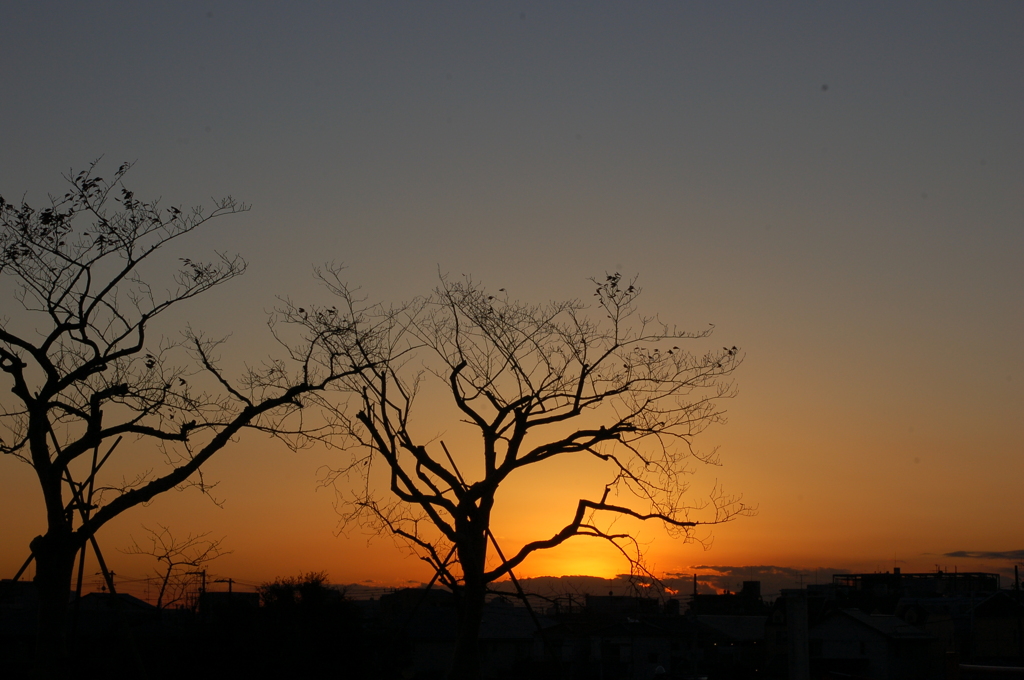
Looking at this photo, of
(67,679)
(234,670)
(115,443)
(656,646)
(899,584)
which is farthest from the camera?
(899,584)

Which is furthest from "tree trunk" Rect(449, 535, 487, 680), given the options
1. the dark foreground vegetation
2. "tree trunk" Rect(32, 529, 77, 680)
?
"tree trunk" Rect(32, 529, 77, 680)

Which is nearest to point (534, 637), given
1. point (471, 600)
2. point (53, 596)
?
point (471, 600)

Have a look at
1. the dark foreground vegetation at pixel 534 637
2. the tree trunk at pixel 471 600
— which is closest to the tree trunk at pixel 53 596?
the dark foreground vegetation at pixel 534 637

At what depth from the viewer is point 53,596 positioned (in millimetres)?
12922

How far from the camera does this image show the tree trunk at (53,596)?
41.7 ft

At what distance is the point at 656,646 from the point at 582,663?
846cm

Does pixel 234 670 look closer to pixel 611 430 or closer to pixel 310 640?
pixel 310 640

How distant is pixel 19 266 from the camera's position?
13.8 metres

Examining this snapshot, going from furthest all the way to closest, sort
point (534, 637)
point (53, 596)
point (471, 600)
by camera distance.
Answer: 1. point (534, 637)
2. point (471, 600)
3. point (53, 596)

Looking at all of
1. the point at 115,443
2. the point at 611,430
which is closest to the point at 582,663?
the point at 611,430

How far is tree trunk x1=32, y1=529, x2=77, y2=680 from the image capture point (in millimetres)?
12719

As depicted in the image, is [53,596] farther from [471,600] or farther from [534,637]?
[534,637]

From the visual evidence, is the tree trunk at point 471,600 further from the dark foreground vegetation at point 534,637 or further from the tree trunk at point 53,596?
the tree trunk at point 53,596

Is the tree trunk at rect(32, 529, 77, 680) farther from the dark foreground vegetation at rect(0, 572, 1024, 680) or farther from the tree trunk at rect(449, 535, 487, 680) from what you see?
the tree trunk at rect(449, 535, 487, 680)
